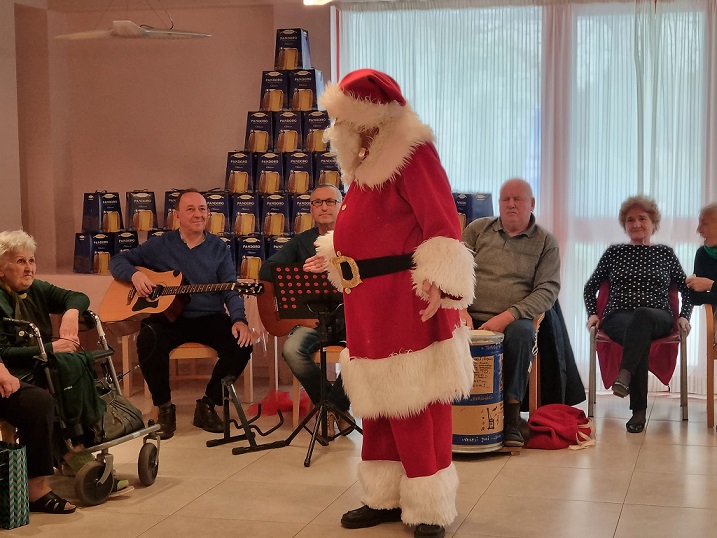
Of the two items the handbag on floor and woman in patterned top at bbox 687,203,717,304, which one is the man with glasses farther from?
woman in patterned top at bbox 687,203,717,304

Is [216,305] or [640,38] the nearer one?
[216,305]

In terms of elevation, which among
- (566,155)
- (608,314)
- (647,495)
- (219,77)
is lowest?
(647,495)

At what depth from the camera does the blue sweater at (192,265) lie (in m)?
5.11

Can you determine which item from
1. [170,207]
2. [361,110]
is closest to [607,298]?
[361,110]

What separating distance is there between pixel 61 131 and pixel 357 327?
4.51 m

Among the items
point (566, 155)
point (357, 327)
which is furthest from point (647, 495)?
point (566, 155)

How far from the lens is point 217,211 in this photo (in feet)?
19.7

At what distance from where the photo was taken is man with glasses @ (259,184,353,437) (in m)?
4.70

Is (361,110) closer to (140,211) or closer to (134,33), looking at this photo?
(134,33)

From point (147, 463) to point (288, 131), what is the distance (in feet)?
8.90

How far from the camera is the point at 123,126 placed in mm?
6926

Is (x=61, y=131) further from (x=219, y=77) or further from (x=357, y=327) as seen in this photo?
(x=357, y=327)

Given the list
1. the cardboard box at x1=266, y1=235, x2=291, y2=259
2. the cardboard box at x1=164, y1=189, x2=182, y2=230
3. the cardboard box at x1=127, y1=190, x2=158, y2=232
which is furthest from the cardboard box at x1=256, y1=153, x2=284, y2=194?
the cardboard box at x1=127, y1=190, x2=158, y2=232

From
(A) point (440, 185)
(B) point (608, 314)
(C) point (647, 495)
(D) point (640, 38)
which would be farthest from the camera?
(D) point (640, 38)
